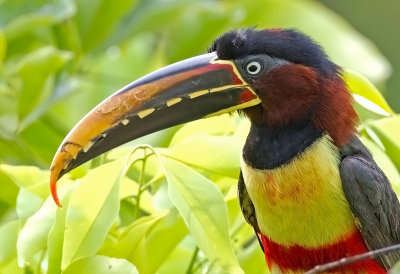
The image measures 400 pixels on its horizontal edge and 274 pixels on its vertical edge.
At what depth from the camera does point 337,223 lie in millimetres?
2490

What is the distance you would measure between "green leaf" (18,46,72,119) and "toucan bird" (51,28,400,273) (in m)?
0.61

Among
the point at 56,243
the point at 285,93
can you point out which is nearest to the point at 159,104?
the point at 285,93

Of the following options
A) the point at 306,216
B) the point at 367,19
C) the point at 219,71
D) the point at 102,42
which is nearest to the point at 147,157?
the point at 219,71

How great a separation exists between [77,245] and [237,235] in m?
0.61

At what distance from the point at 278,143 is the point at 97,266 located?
591 millimetres

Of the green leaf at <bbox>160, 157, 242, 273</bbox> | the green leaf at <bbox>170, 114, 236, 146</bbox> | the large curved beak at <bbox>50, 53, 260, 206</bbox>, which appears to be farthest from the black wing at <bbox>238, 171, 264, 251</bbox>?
A: the green leaf at <bbox>160, 157, 242, 273</bbox>

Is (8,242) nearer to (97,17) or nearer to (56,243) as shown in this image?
(56,243)

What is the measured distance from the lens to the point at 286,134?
2.49 metres

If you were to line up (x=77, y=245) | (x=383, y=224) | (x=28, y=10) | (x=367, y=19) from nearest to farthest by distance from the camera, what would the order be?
(x=77, y=245), (x=383, y=224), (x=28, y=10), (x=367, y=19)

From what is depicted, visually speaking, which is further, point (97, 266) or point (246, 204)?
point (246, 204)

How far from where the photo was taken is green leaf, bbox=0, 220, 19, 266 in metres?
2.29

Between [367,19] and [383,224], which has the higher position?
[367,19]

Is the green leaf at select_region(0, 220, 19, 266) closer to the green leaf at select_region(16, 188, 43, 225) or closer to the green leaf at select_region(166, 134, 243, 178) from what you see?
the green leaf at select_region(16, 188, 43, 225)

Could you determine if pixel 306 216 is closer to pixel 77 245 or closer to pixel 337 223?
pixel 337 223
